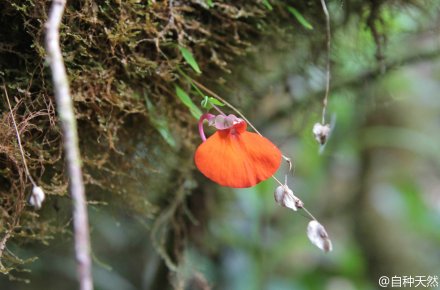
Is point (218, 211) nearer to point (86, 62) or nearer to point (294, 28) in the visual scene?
point (294, 28)

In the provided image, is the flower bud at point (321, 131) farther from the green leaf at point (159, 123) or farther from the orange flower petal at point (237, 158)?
the green leaf at point (159, 123)

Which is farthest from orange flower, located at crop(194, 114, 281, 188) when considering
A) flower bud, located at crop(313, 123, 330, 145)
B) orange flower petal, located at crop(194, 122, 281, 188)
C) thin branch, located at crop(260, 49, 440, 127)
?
thin branch, located at crop(260, 49, 440, 127)

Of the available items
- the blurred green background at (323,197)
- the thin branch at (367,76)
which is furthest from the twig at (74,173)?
the thin branch at (367,76)

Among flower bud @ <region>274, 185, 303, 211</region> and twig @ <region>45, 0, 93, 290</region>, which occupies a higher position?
twig @ <region>45, 0, 93, 290</region>

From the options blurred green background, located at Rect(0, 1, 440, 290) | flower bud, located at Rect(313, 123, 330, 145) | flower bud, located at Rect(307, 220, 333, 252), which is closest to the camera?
flower bud, located at Rect(307, 220, 333, 252)

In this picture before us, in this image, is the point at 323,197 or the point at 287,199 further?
the point at 323,197

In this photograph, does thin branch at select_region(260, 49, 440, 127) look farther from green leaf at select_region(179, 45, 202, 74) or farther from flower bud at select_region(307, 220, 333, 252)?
flower bud at select_region(307, 220, 333, 252)

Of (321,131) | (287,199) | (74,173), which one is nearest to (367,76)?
(321,131)

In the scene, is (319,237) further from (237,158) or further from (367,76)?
(367,76)

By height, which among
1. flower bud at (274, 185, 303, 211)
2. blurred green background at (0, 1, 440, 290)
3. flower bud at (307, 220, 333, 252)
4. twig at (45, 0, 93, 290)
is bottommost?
blurred green background at (0, 1, 440, 290)
